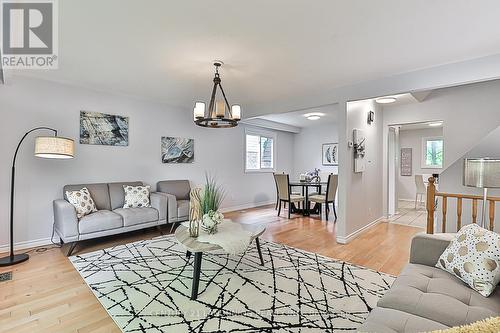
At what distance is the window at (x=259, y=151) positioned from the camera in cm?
689

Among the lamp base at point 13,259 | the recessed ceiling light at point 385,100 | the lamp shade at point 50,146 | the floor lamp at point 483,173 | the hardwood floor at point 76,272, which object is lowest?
the hardwood floor at point 76,272

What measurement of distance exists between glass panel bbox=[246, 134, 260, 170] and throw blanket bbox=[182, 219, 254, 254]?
4.08 metres

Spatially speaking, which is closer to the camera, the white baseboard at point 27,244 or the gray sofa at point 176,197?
the white baseboard at point 27,244

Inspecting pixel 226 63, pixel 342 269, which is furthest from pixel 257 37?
pixel 342 269

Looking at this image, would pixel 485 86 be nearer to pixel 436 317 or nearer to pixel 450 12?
pixel 450 12

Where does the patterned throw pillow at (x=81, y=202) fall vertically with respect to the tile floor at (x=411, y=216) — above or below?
above

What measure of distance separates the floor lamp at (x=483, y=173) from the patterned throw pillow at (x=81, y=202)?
15.2 ft

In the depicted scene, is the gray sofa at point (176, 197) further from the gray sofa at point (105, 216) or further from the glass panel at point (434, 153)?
the glass panel at point (434, 153)

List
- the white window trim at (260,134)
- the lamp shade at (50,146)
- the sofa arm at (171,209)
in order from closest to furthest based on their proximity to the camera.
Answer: the lamp shade at (50,146) → the sofa arm at (171,209) → the white window trim at (260,134)

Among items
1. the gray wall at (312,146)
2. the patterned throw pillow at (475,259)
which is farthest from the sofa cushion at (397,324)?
the gray wall at (312,146)

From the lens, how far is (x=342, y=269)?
2859mm

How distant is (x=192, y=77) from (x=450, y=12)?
2905mm

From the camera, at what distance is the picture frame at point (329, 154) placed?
7.40 metres

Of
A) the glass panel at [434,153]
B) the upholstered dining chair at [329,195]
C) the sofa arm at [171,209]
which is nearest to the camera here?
the sofa arm at [171,209]
